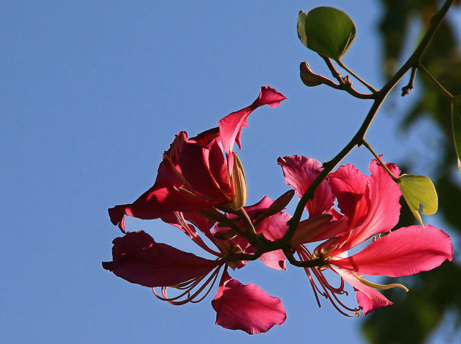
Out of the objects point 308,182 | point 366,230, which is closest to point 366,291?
point 366,230

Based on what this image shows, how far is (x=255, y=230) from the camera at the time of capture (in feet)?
2.57

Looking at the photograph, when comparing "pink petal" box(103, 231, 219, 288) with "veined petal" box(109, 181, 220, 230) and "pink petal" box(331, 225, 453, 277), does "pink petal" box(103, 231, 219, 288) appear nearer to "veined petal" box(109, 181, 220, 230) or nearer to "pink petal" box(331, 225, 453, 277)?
"veined petal" box(109, 181, 220, 230)

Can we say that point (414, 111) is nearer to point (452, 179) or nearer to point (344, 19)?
point (452, 179)

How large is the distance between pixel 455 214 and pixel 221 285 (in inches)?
170

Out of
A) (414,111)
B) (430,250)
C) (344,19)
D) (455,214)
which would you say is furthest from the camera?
(414,111)

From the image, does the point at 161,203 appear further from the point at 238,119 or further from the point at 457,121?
the point at 457,121

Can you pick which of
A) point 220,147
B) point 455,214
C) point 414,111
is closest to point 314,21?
point 220,147

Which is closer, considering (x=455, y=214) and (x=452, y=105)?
(x=452, y=105)

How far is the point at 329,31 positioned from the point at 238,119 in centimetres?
17

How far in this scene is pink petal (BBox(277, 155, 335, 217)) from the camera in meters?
0.88

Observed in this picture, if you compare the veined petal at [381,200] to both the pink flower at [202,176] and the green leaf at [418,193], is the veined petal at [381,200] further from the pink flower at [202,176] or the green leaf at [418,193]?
the pink flower at [202,176]

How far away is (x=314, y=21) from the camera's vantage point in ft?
2.47

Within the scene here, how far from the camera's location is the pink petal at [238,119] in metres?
0.77

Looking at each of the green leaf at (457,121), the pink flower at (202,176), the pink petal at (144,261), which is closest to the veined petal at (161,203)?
the pink flower at (202,176)
